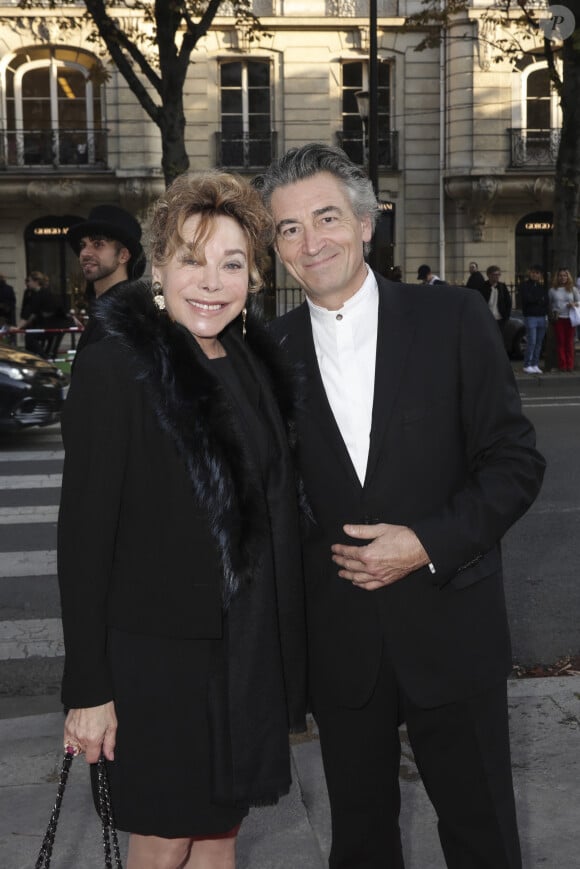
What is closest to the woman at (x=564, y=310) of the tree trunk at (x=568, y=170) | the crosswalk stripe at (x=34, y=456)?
the tree trunk at (x=568, y=170)

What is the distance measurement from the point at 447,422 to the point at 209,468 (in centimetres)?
58

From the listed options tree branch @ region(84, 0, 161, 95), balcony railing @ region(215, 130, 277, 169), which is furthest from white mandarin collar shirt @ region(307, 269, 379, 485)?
→ balcony railing @ region(215, 130, 277, 169)

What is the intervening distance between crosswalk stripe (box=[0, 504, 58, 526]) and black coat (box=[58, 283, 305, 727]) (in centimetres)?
600

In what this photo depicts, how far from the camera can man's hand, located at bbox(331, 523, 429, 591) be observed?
2.47 metres

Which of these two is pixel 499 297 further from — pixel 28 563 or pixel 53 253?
pixel 28 563

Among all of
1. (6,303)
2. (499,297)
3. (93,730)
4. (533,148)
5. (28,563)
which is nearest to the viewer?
(93,730)

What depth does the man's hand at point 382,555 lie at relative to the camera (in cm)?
247

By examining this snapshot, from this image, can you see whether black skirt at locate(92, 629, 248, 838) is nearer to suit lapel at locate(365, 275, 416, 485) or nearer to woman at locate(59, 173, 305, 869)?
woman at locate(59, 173, 305, 869)

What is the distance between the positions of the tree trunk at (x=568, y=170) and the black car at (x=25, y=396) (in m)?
10.3

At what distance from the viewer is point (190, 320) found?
2.46 metres

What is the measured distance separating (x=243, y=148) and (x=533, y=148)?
7.66 meters

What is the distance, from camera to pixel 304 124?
98.6 feet

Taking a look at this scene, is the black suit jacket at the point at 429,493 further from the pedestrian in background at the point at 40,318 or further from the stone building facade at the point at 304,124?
the stone building facade at the point at 304,124

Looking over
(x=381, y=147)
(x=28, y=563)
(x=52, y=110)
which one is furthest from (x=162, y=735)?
(x=52, y=110)
